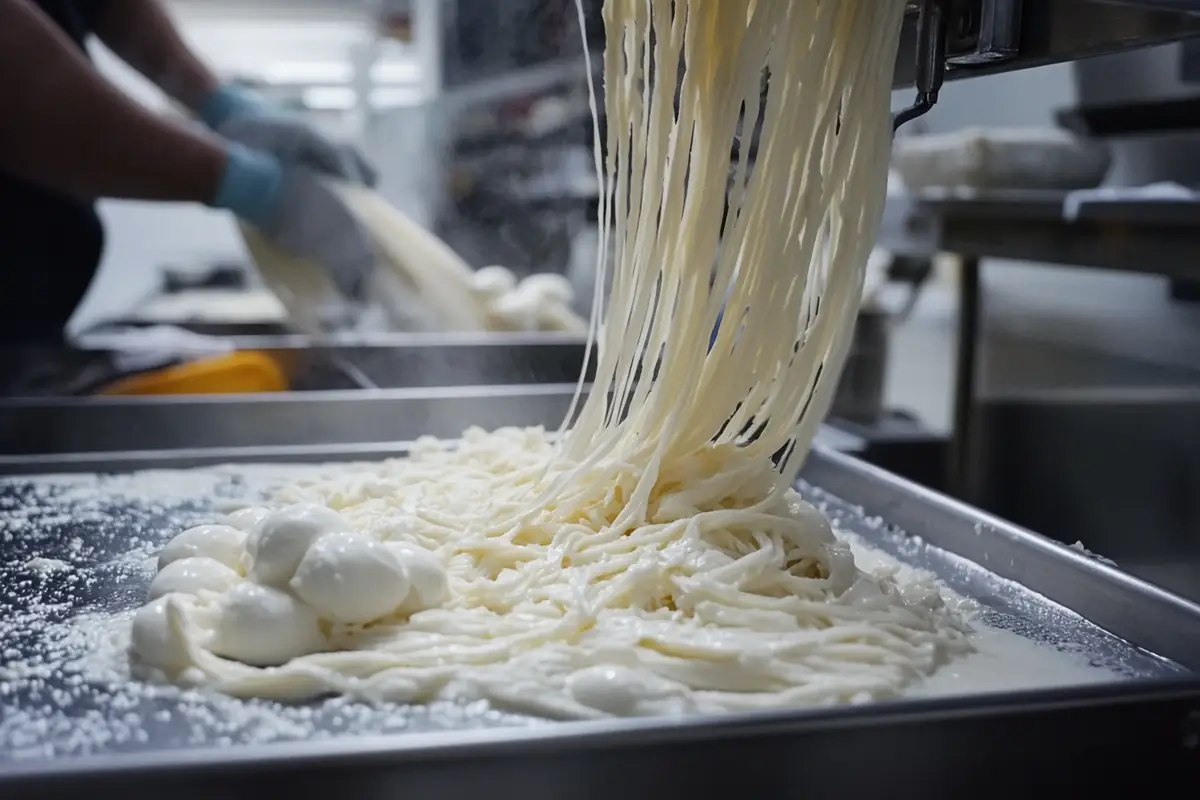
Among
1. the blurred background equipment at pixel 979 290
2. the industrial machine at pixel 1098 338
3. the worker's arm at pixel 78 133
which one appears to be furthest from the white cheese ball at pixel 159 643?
the industrial machine at pixel 1098 338

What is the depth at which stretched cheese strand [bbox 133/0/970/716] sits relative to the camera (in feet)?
2.80

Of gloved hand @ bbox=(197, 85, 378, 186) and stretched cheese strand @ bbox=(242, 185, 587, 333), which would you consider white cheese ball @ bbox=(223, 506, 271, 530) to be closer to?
stretched cheese strand @ bbox=(242, 185, 587, 333)

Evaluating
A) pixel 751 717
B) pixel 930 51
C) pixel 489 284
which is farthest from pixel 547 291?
pixel 751 717

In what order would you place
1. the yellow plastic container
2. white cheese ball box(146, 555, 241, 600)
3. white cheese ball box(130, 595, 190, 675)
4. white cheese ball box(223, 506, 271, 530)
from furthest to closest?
the yellow plastic container → white cheese ball box(223, 506, 271, 530) → white cheese ball box(146, 555, 241, 600) → white cheese ball box(130, 595, 190, 675)

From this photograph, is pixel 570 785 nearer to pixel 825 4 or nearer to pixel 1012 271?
pixel 825 4

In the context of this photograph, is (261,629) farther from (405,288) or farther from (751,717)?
(405,288)

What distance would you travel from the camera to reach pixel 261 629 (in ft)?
2.78

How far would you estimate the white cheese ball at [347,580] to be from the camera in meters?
0.86

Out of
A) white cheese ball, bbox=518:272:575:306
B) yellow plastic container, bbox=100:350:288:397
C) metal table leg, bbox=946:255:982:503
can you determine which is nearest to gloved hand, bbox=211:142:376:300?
white cheese ball, bbox=518:272:575:306

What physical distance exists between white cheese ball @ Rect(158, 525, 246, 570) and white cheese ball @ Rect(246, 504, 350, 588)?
96mm

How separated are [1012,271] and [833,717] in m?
2.16

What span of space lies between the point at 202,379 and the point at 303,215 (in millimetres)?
647

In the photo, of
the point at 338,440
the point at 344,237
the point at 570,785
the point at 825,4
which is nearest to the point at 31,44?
the point at 344,237

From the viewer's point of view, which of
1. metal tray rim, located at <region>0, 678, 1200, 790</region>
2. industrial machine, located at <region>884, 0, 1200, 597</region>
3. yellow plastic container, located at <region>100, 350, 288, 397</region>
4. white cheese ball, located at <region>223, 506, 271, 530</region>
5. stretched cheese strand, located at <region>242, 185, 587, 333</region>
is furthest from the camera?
stretched cheese strand, located at <region>242, 185, 587, 333</region>
